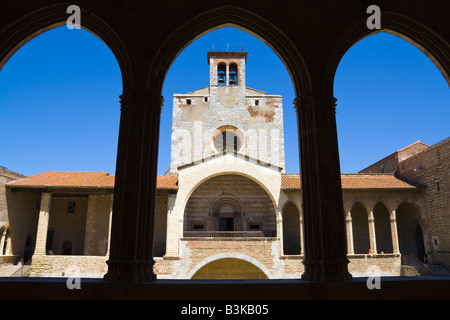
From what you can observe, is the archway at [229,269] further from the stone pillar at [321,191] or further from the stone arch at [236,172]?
the stone pillar at [321,191]

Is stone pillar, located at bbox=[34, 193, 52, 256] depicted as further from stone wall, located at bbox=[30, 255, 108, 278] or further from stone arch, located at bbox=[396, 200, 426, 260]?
stone arch, located at bbox=[396, 200, 426, 260]

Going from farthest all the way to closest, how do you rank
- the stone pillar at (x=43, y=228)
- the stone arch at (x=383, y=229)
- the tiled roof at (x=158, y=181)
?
the stone arch at (x=383, y=229) < the tiled roof at (x=158, y=181) < the stone pillar at (x=43, y=228)

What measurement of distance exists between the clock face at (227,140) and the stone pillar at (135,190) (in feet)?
69.8

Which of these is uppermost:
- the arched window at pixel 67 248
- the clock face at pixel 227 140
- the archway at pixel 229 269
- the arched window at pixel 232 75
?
the arched window at pixel 232 75

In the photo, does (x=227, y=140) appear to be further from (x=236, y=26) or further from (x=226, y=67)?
(x=236, y=26)

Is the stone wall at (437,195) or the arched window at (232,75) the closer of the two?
the stone wall at (437,195)

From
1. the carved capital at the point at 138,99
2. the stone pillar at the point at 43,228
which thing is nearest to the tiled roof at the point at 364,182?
the stone pillar at the point at 43,228

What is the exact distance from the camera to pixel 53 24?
17.0 feet

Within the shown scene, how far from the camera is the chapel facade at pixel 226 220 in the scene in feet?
57.9

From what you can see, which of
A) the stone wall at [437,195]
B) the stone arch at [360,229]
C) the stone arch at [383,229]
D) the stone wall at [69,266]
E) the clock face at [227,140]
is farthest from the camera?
the clock face at [227,140]

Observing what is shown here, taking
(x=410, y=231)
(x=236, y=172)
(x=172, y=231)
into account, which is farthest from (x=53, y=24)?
(x=410, y=231)

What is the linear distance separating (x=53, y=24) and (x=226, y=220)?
17798 mm

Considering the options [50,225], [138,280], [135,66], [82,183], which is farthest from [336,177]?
[50,225]
